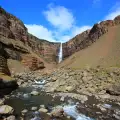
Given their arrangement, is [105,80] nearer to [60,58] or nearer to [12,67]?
[12,67]

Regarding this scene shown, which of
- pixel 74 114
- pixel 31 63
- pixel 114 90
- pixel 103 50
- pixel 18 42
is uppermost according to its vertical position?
pixel 18 42

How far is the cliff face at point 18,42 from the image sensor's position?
85188 mm

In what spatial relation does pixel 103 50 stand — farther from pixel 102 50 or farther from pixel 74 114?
pixel 74 114

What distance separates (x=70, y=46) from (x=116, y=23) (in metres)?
53.5

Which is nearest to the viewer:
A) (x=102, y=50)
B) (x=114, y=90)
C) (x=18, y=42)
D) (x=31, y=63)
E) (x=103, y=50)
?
(x=114, y=90)

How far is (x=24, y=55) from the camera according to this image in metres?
91.4

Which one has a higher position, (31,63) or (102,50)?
(102,50)

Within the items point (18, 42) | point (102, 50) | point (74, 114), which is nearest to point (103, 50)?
point (102, 50)

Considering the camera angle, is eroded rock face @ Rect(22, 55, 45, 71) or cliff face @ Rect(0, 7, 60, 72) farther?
eroded rock face @ Rect(22, 55, 45, 71)

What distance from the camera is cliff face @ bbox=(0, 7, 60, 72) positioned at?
85188 millimetres

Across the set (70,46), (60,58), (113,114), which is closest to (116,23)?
(70,46)

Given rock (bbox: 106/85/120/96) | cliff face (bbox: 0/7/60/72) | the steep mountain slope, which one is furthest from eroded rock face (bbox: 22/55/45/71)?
rock (bbox: 106/85/120/96)

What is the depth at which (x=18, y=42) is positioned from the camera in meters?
105

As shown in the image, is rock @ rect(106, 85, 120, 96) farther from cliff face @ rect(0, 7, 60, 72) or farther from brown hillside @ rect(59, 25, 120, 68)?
cliff face @ rect(0, 7, 60, 72)
